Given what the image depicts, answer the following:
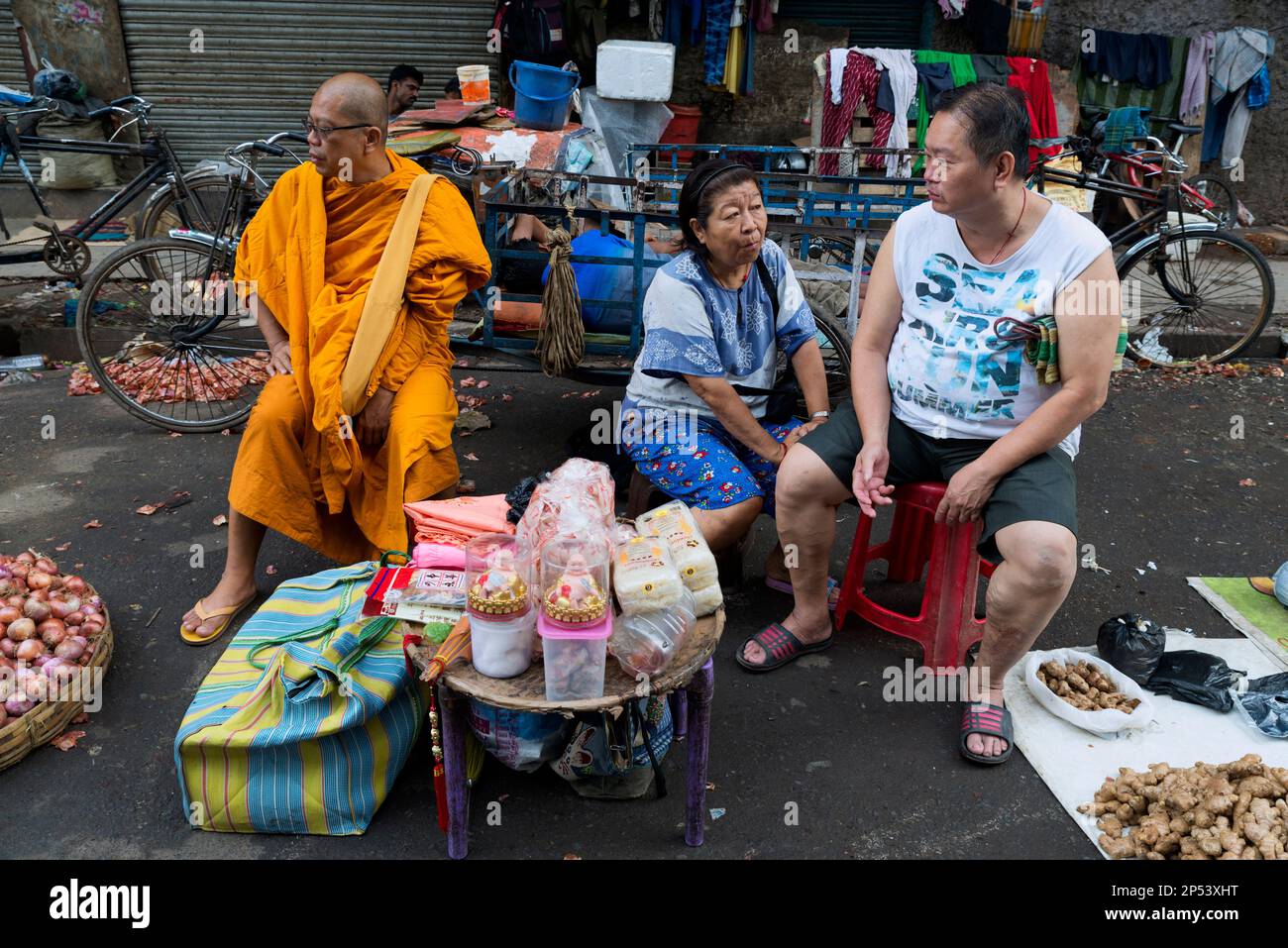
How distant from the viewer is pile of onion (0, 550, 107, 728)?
9.19ft

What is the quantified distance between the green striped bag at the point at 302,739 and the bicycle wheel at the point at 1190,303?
18.1ft

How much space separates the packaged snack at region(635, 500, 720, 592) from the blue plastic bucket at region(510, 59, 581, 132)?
5099 millimetres

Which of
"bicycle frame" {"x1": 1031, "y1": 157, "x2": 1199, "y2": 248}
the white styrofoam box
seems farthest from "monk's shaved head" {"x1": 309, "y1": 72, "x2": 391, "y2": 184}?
the white styrofoam box

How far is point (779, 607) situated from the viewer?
11.9 ft

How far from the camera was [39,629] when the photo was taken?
9.91ft

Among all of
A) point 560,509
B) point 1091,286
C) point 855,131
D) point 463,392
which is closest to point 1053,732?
point 1091,286

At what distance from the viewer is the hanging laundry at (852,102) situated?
828 centimetres

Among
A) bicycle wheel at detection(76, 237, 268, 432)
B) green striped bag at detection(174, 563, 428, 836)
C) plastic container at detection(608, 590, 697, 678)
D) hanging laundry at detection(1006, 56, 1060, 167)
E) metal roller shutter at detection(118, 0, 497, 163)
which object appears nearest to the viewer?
plastic container at detection(608, 590, 697, 678)

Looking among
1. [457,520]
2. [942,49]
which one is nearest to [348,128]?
[457,520]

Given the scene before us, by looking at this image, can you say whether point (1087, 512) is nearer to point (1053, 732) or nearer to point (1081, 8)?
point (1053, 732)

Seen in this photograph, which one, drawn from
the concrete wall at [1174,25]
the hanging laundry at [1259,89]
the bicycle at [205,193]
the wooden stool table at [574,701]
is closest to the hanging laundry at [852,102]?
the concrete wall at [1174,25]

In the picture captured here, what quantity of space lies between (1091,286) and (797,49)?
6.70 m

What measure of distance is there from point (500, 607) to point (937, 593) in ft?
5.41

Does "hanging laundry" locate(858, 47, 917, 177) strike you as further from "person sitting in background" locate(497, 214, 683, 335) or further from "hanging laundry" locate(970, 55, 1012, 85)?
"person sitting in background" locate(497, 214, 683, 335)
